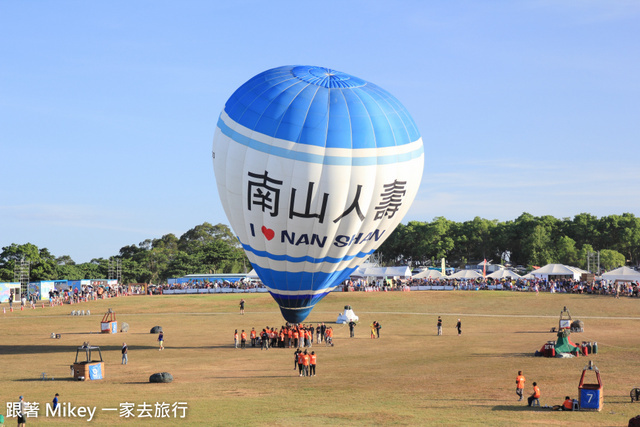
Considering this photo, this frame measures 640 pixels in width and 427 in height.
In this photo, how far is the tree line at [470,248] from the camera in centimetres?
15288

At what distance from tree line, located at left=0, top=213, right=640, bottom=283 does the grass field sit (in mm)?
74079

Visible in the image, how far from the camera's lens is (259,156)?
43.0 metres

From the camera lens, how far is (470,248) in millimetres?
190125

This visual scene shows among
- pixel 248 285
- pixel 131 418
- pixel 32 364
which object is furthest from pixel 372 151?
pixel 248 285

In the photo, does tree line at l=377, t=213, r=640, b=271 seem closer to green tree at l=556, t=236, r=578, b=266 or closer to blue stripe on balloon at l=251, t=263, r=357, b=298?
green tree at l=556, t=236, r=578, b=266

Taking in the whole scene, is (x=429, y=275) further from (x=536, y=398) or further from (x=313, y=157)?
(x=536, y=398)

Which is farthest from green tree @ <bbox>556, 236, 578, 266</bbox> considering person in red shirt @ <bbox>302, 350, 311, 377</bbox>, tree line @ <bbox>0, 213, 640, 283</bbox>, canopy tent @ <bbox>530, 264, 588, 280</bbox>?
person in red shirt @ <bbox>302, 350, 311, 377</bbox>

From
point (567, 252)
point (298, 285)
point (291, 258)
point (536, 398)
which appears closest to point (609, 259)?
point (567, 252)

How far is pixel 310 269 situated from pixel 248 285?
6003 cm

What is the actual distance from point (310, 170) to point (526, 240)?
142 meters

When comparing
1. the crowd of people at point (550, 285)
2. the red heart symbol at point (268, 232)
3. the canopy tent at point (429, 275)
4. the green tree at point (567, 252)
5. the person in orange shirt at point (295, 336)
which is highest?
the green tree at point (567, 252)

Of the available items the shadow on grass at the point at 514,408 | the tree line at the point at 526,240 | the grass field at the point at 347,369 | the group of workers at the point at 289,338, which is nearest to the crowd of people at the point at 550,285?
the grass field at the point at 347,369

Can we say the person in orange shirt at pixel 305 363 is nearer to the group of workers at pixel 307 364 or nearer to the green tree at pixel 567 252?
the group of workers at pixel 307 364

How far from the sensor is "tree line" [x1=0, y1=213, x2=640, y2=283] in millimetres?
152875
